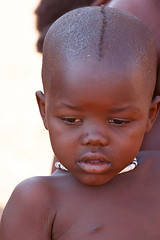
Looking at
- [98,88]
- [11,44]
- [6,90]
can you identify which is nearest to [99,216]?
[98,88]

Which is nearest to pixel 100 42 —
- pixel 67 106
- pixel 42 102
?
pixel 67 106

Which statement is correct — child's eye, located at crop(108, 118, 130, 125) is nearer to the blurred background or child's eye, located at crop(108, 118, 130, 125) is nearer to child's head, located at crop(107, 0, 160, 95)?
child's head, located at crop(107, 0, 160, 95)

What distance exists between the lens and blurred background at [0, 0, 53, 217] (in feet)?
12.6

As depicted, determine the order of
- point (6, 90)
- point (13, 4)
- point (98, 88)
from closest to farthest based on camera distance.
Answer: point (98, 88) → point (6, 90) → point (13, 4)

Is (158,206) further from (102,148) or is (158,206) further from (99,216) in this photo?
(102,148)

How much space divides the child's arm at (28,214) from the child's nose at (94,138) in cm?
29

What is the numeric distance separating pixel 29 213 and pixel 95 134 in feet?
1.28

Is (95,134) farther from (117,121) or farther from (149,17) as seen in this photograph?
(149,17)

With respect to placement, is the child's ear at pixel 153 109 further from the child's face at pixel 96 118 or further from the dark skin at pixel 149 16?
the dark skin at pixel 149 16

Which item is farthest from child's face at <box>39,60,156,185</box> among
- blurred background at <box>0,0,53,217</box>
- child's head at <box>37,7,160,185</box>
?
blurred background at <box>0,0,53,217</box>

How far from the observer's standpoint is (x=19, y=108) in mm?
4734

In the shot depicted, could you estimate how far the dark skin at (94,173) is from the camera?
1.80 metres

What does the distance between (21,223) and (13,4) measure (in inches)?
227

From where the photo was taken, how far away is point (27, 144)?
419 centimetres
